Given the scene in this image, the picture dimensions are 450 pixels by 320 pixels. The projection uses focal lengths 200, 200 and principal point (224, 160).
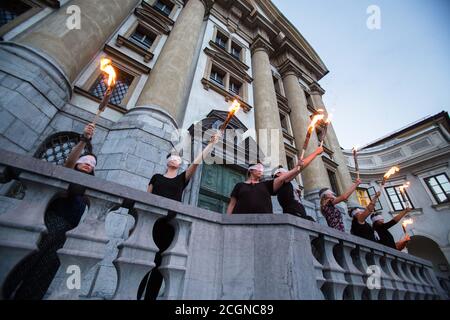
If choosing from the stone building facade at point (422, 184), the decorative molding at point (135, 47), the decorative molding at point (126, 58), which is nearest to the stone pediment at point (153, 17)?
the decorative molding at point (135, 47)

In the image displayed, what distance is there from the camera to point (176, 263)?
5.44 ft

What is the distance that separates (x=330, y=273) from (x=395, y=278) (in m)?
1.49

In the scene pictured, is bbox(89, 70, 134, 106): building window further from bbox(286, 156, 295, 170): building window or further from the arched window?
bbox(286, 156, 295, 170): building window

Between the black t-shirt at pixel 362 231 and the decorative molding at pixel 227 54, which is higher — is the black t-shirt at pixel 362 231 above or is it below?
below

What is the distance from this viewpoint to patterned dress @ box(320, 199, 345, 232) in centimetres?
394

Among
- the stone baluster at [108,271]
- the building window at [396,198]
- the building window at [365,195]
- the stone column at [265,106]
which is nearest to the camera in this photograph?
the stone baluster at [108,271]

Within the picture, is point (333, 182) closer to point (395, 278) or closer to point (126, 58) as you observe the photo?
point (395, 278)

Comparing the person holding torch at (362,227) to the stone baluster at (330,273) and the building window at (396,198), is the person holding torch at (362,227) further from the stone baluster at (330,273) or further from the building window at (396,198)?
the building window at (396,198)

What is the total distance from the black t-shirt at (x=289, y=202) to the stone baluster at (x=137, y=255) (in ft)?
6.92

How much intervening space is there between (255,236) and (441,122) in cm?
2613

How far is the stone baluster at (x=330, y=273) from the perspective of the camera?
205cm

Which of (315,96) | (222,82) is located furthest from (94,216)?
(315,96)

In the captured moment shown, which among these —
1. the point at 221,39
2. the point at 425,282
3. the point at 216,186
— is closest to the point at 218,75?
the point at 221,39
